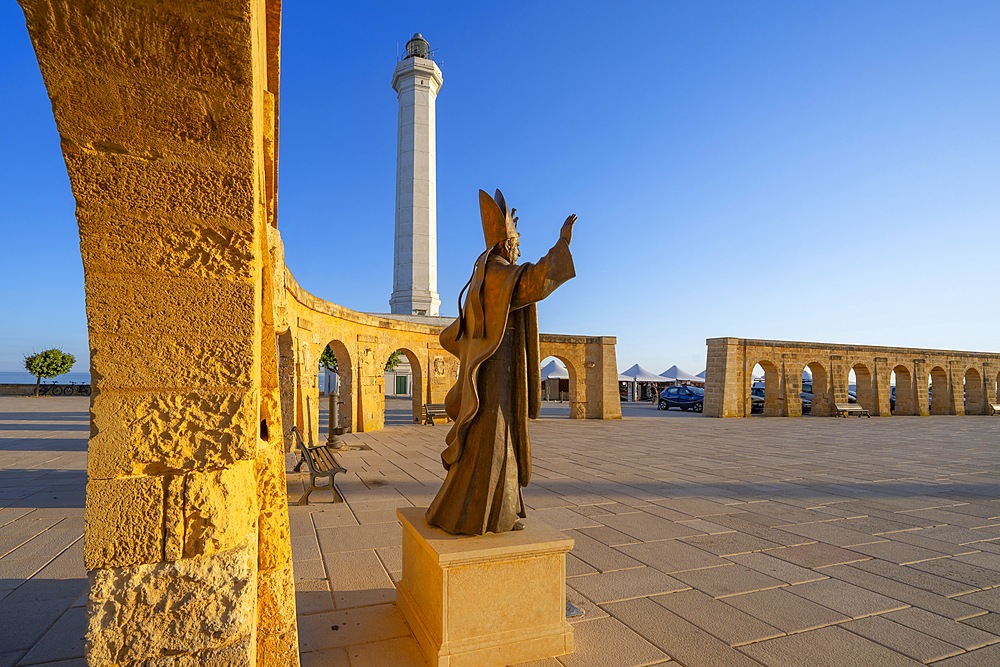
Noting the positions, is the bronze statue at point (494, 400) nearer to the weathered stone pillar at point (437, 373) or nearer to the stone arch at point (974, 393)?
the weathered stone pillar at point (437, 373)

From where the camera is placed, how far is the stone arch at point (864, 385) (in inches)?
829

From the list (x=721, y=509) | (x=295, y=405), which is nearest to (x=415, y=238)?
(x=295, y=405)

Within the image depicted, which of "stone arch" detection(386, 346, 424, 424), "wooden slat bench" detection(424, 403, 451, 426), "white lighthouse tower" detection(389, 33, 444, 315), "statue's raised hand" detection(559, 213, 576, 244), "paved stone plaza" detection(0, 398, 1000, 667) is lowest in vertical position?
"paved stone plaza" detection(0, 398, 1000, 667)

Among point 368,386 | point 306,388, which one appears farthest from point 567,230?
point 368,386

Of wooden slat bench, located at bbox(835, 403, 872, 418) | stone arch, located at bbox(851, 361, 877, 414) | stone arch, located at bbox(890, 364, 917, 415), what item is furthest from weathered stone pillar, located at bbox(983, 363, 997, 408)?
wooden slat bench, located at bbox(835, 403, 872, 418)

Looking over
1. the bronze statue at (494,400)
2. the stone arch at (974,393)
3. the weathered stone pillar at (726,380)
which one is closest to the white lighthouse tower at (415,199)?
the weathered stone pillar at (726,380)

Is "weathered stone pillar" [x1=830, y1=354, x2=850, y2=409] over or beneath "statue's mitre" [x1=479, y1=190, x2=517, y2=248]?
beneath

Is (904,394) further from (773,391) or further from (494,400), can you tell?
(494,400)

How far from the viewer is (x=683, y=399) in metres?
23.4

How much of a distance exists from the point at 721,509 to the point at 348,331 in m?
9.20

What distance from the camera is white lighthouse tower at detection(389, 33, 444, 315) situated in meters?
31.1

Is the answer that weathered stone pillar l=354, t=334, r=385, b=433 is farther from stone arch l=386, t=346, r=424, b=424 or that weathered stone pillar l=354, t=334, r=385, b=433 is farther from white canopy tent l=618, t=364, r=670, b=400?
white canopy tent l=618, t=364, r=670, b=400

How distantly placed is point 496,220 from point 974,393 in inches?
1223

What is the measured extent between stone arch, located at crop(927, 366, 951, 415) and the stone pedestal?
91.5 ft
